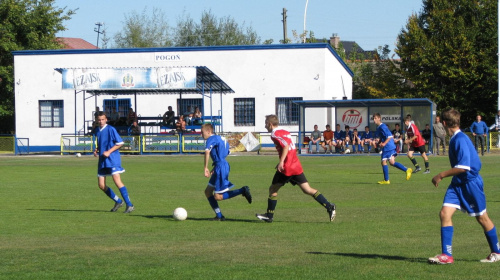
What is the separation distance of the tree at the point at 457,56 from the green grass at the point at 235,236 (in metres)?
33.7

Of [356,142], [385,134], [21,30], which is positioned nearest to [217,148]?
[385,134]

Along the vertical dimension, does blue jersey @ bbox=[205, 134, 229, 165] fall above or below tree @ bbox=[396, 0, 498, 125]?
below

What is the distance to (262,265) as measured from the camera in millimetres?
8172

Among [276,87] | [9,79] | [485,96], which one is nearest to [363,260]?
[276,87]

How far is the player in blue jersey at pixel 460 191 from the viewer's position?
7977mm

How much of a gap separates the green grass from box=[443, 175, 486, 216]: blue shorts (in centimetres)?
62

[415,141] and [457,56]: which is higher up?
[457,56]

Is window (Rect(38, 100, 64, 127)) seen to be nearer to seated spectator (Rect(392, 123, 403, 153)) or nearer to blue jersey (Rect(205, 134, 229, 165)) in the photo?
seated spectator (Rect(392, 123, 403, 153))

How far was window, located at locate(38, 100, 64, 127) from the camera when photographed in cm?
4794

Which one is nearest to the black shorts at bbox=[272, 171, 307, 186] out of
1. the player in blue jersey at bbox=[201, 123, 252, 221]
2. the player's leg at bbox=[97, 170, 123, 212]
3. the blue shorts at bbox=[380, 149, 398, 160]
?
the player in blue jersey at bbox=[201, 123, 252, 221]

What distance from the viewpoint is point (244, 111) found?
46.4 m

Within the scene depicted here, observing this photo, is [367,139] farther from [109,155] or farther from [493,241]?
[493,241]

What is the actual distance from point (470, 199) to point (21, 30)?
53205 mm

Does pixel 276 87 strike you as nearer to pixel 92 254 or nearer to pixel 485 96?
pixel 485 96
